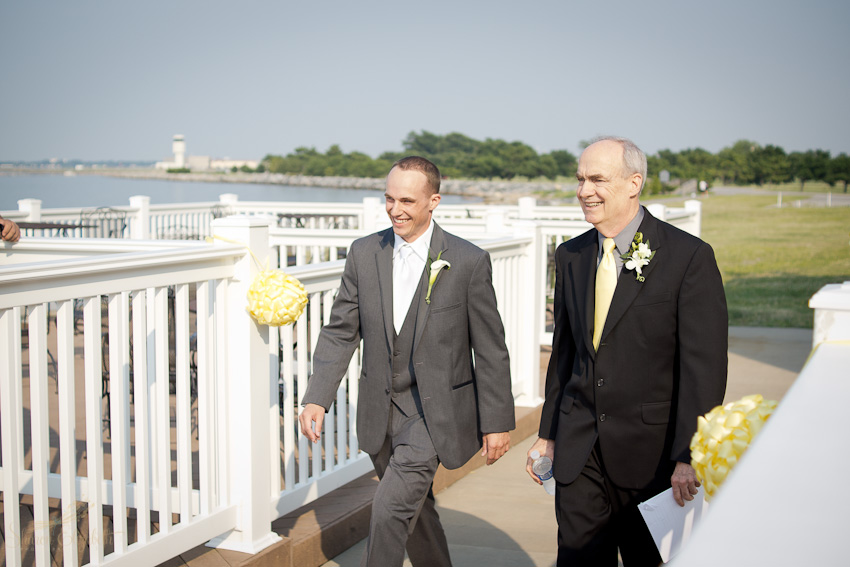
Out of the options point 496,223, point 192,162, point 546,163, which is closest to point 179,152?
point 192,162

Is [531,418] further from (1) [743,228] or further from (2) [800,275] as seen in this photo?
(1) [743,228]

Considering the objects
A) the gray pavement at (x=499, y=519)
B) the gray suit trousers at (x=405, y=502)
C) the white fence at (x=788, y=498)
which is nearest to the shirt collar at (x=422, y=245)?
the gray suit trousers at (x=405, y=502)

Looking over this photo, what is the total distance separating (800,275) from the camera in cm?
2458

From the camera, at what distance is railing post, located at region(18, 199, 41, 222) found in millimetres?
11391

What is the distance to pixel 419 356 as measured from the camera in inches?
136

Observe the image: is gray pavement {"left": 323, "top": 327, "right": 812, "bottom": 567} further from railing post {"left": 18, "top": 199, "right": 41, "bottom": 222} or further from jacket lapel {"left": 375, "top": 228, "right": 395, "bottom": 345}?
railing post {"left": 18, "top": 199, "right": 41, "bottom": 222}

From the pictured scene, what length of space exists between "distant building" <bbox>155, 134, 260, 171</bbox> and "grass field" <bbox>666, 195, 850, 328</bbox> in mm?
45891

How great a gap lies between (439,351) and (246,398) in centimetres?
105

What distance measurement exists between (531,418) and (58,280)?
181 inches

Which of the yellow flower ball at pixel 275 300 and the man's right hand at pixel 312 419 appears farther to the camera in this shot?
the yellow flower ball at pixel 275 300

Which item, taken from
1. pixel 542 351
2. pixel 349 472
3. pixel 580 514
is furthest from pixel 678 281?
pixel 542 351

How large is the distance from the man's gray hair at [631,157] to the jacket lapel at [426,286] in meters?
0.81

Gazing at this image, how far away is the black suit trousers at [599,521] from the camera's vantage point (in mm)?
3111

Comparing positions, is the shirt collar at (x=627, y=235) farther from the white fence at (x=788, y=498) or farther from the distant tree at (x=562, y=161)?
the distant tree at (x=562, y=161)
